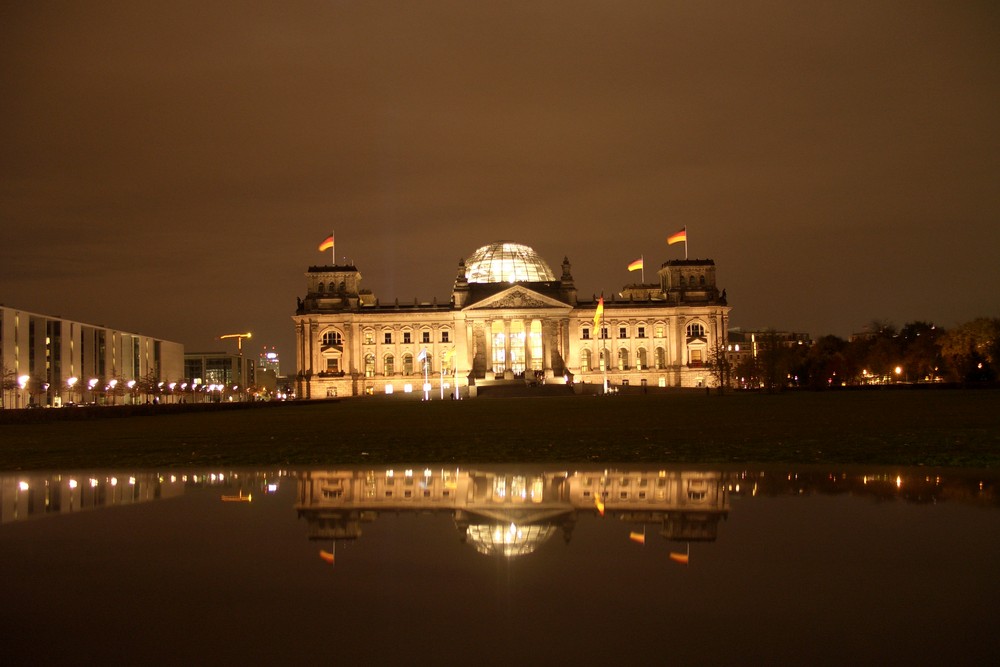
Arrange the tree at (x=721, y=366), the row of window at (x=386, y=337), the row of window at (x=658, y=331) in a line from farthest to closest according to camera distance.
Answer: the row of window at (x=658, y=331) → the row of window at (x=386, y=337) → the tree at (x=721, y=366)

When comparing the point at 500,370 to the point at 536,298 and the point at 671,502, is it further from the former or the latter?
the point at 671,502

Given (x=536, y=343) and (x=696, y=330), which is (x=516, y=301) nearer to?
(x=536, y=343)

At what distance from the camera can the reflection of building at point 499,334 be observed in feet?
451

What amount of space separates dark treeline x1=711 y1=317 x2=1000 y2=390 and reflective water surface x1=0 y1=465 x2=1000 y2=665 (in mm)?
88180

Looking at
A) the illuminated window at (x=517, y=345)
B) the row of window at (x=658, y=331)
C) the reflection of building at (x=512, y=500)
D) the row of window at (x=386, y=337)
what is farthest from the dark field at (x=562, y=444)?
the row of window at (x=386, y=337)

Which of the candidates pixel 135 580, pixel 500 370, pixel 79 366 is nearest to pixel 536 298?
pixel 500 370

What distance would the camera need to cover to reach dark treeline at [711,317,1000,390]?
315 ft

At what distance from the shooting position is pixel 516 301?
447ft

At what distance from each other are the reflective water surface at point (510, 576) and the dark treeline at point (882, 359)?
3472 inches

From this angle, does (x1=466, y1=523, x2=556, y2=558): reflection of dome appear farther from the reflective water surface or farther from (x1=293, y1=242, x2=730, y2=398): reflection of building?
(x1=293, y1=242, x2=730, y2=398): reflection of building

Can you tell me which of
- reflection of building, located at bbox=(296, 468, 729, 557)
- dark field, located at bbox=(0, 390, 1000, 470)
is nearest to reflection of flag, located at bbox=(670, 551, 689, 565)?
reflection of building, located at bbox=(296, 468, 729, 557)

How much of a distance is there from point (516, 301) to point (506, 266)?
46.3 ft

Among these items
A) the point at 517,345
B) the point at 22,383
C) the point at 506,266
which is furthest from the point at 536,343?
the point at 22,383

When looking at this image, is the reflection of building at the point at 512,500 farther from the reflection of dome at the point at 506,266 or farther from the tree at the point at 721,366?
the reflection of dome at the point at 506,266
